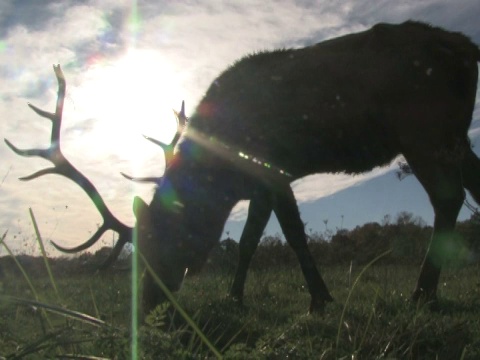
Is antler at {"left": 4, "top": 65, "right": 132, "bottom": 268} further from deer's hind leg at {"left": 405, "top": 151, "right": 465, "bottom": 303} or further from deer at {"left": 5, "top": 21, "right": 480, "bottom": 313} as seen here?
deer's hind leg at {"left": 405, "top": 151, "right": 465, "bottom": 303}

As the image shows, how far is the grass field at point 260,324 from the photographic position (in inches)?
75.6

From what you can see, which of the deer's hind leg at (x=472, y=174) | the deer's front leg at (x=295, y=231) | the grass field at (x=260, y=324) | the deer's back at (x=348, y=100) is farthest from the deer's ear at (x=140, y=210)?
the deer's hind leg at (x=472, y=174)

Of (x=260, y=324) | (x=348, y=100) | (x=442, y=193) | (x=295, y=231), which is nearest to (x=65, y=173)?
(x=260, y=324)

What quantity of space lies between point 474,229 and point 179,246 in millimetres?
9772

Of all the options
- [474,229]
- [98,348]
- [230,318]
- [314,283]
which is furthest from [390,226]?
[98,348]

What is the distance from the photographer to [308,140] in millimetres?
5984

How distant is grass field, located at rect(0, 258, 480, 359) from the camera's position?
192 cm

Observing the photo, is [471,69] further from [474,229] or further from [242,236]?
[474,229]

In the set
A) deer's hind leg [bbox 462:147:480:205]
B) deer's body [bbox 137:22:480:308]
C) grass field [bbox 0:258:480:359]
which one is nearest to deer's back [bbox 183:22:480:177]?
deer's body [bbox 137:22:480:308]

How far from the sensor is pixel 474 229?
524 inches

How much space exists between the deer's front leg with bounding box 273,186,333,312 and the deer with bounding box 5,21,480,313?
0.01 m

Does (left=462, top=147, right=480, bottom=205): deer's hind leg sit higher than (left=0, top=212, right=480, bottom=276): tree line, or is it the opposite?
(left=462, top=147, right=480, bottom=205): deer's hind leg

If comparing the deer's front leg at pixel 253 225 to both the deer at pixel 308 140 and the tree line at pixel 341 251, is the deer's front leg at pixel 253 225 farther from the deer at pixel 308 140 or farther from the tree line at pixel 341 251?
the tree line at pixel 341 251

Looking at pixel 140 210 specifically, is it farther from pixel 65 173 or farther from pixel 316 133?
pixel 316 133
